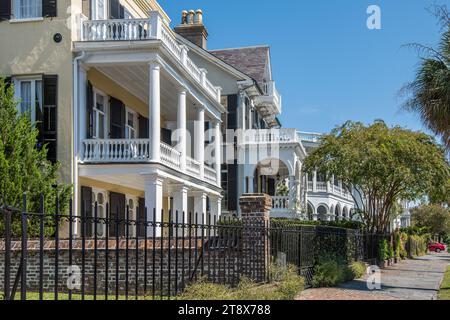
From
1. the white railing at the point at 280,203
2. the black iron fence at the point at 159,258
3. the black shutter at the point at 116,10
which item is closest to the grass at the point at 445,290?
the black iron fence at the point at 159,258

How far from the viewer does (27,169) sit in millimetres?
16297

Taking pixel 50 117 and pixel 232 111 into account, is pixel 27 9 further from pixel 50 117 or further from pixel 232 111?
pixel 232 111

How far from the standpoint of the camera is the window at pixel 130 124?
23375 mm

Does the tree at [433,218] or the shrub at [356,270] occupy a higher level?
the shrub at [356,270]

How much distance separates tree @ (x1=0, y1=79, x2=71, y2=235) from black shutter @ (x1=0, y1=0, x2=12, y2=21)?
246cm

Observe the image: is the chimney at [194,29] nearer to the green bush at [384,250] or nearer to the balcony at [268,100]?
the balcony at [268,100]

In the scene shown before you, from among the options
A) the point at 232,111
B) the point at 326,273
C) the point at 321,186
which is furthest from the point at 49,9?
the point at 321,186

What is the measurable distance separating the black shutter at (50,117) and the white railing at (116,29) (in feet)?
5.64

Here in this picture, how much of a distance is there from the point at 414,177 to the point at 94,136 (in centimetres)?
1353

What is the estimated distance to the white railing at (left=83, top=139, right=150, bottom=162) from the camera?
18.7 metres

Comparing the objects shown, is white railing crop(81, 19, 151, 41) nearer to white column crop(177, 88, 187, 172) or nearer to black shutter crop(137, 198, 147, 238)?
white column crop(177, 88, 187, 172)

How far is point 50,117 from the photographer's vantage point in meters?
18.3
